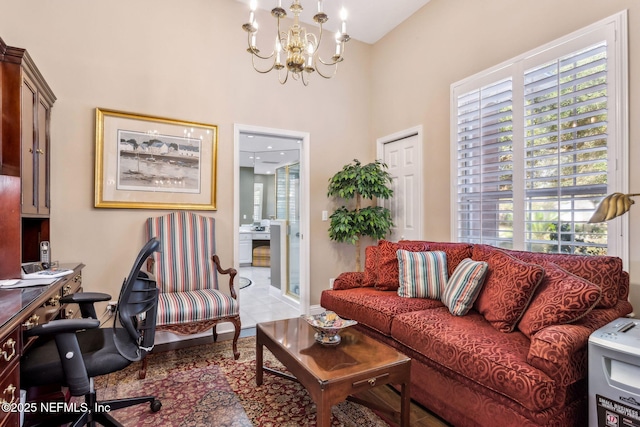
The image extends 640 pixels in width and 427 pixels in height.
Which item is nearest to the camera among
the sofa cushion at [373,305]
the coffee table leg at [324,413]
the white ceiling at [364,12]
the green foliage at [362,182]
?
the coffee table leg at [324,413]

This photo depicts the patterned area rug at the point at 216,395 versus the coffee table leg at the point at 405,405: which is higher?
the coffee table leg at the point at 405,405

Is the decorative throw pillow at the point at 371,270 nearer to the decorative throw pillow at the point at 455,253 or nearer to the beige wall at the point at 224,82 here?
the decorative throw pillow at the point at 455,253

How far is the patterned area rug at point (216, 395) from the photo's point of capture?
1.94 m

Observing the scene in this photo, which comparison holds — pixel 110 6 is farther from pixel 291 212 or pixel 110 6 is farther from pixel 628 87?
pixel 628 87

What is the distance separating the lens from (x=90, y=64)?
9.57 feet

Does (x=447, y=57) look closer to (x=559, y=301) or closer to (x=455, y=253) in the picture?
(x=455, y=253)

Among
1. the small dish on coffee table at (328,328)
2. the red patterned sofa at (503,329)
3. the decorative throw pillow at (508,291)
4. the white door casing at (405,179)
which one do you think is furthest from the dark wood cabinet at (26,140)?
the white door casing at (405,179)

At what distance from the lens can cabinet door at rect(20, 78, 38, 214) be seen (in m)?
2.09

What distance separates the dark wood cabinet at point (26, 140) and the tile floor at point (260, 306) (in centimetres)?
215

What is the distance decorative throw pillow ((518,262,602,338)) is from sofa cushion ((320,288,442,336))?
76cm

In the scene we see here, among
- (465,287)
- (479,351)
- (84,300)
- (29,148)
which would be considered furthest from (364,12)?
(84,300)

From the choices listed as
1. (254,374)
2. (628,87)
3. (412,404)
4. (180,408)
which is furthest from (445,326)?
(628,87)

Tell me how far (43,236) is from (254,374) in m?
2.05

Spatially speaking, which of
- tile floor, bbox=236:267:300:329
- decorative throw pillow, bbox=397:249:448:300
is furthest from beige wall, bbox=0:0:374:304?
decorative throw pillow, bbox=397:249:448:300
